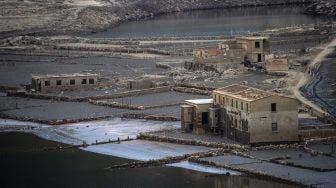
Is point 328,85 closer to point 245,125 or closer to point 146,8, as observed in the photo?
point 245,125

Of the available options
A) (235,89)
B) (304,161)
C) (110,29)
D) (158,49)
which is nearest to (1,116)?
(235,89)

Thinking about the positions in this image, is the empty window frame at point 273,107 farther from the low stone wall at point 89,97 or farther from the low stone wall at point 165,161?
the low stone wall at point 89,97

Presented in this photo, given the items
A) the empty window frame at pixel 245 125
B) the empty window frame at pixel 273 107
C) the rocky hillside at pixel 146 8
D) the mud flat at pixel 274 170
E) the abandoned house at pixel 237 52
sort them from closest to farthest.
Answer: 1. the mud flat at pixel 274 170
2. the empty window frame at pixel 273 107
3. the empty window frame at pixel 245 125
4. the abandoned house at pixel 237 52
5. the rocky hillside at pixel 146 8

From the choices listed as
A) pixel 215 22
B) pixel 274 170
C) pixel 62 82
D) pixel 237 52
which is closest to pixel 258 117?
pixel 274 170

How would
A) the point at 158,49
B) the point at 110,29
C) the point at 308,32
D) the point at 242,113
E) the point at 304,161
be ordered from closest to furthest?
the point at 304,161
the point at 242,113
the point at 158,49
the point at 308,32
the point at 110,29

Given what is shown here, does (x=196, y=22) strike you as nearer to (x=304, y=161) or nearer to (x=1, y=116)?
(x=1, y=116)

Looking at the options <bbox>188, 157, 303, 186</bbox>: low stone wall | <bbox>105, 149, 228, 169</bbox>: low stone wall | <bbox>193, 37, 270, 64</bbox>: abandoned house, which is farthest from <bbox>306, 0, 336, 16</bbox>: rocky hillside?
<bbox>188, 157, 303, 186</bbox>: low stone wall

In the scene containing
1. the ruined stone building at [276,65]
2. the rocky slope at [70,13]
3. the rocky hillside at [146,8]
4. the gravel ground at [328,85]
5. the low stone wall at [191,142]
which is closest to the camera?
the low stone wall at [191,142]

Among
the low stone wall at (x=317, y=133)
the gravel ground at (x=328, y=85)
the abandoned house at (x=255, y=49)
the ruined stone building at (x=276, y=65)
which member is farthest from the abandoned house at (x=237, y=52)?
the low stone wall at (x=317, y=133)
